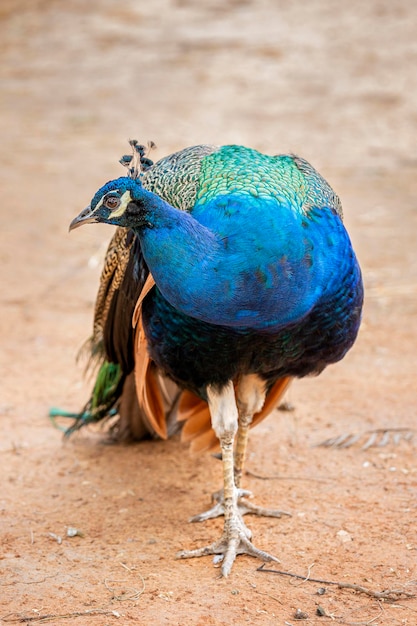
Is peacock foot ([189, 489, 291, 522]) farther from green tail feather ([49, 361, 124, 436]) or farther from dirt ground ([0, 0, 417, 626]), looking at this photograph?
green tail feather ([49, 361, 124, 436])

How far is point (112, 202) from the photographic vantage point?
2.98 m

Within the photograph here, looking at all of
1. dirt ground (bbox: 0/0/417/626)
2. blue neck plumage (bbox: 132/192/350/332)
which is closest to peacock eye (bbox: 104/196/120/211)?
blue neck plumage (bbox: 132/192/350/332)

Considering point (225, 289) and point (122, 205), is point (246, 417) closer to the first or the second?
point (225, 289)

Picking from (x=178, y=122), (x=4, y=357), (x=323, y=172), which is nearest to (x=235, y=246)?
(x=4, y=357)

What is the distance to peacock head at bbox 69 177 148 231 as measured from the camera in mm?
2965

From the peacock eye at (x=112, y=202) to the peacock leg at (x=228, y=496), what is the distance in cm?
90

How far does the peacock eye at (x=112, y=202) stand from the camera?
117 inches

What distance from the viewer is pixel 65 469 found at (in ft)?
14.1

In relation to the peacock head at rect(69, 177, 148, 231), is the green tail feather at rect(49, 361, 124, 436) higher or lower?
lower

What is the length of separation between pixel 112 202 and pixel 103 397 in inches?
65.2

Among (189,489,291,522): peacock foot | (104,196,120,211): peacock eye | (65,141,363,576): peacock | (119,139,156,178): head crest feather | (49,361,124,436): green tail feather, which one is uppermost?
(119,139,156,178): head crest feather

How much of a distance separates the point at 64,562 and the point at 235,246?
4.56ft

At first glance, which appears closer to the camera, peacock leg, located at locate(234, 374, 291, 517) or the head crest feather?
the head crest feather

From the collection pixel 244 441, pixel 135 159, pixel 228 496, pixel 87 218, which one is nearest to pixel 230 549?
pixel 228 496
